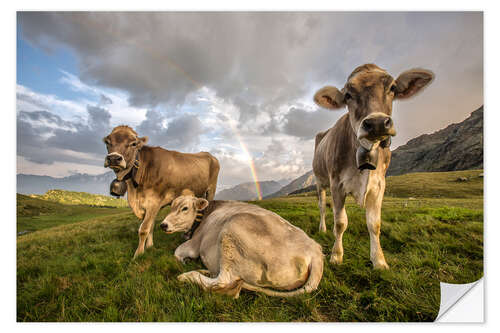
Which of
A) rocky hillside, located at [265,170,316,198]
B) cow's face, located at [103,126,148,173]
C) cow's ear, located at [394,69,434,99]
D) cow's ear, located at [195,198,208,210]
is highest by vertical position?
cow's ear, located at [394,69,434,99]

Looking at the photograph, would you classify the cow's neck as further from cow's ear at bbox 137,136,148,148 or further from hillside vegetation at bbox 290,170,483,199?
hillside vegetation at bbox 290,170,483,199

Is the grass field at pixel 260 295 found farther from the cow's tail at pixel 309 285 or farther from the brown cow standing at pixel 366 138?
the brown cow standing at pixel 366 138

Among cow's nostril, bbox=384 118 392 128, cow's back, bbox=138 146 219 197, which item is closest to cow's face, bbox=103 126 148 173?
cow's back, bbox=138 146 219 197

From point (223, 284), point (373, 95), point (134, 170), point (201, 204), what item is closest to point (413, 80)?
point (373, 95)

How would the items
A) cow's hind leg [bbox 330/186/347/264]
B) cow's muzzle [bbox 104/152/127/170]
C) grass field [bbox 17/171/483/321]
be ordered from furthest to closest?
cow's muzzle [bbox 104/152/127/170] → cow's hind leg [bbox 330/186/347/264] → grass field [bbox 17/171/483/321]

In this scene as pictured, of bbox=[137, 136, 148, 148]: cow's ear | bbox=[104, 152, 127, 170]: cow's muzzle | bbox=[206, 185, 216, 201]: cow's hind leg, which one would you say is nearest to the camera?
bbox=[104, 152, 127, 170]: cow's muzzle

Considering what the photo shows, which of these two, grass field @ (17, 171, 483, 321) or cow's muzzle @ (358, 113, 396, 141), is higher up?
cow's muzzle @ (358, 113, 396, 141)

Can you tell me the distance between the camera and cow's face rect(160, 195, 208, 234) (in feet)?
11.6

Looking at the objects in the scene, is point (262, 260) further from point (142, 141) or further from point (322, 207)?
point (142, 141)

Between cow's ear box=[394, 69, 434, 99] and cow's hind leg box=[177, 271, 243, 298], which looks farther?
cow's ear box=[394, 69, 434, 99]

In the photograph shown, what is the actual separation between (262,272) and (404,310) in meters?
1.34

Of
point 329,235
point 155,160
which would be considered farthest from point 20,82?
point 329,235

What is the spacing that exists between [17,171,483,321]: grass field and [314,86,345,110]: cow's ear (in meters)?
2.13
